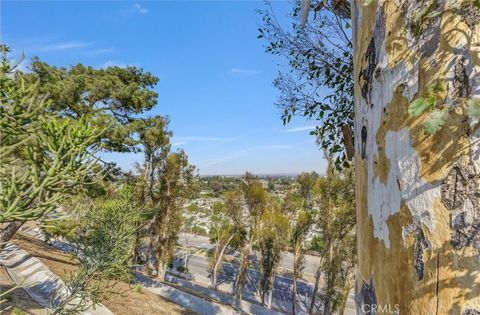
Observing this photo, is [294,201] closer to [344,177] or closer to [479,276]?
[344,177]

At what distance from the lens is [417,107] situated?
1.86 feet

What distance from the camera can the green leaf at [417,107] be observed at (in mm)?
562

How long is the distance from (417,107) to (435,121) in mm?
41

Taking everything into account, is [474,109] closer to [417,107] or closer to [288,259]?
[417,107]

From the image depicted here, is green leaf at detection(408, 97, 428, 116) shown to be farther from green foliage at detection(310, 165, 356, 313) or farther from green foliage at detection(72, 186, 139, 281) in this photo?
green foliage at detection(310, 165, 356, 313)

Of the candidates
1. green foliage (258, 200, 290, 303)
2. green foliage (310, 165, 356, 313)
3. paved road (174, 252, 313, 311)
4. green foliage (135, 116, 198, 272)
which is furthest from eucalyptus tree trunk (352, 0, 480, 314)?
paved road (174, 252, 313, 311)

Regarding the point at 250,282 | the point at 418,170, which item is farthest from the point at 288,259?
the point at 418,170

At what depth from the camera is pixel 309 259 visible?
108ft

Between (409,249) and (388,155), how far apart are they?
0.64 ft

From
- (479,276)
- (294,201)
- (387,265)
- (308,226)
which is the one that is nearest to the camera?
(479,276)

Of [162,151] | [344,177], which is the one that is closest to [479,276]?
[344,177]

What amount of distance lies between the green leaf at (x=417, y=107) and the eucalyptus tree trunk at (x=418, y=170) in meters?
0.05

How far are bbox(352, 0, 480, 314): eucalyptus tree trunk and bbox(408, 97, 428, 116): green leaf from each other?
0.17 feet

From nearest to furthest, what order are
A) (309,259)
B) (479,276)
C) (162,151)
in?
(479,276) → (162,151) → (309,259)
